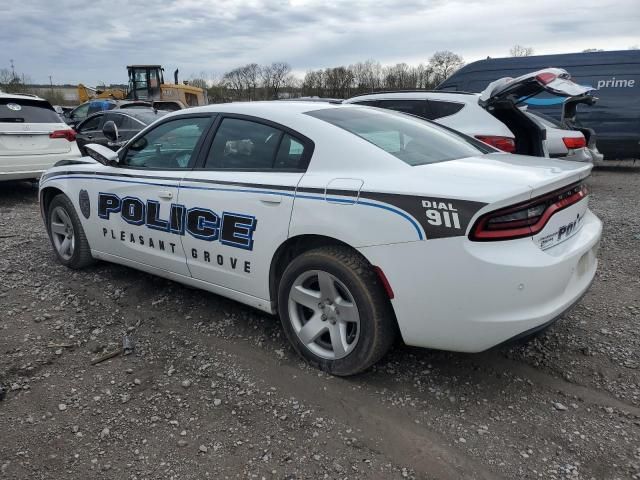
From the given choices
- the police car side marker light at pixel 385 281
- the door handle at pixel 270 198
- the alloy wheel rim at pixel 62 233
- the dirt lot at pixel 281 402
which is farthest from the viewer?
the alloy wheel rim at pixel 62 233

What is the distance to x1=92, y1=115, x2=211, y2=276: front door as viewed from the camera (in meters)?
3.56

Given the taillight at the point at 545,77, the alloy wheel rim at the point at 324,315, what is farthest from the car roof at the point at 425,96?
the alloy wheel rim at the point at 324,315

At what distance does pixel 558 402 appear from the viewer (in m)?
2.65

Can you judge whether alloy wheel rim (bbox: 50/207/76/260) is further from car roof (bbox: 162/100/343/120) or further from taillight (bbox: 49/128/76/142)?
taillight (bbox: 49/128/76/142)

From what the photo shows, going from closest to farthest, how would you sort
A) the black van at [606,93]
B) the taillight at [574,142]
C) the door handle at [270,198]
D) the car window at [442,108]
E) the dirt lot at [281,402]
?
the dirt lot at [281,402]
the door handle at [270,198]
the car window at [442,108]
the taillight at [574,142]
the black van at [606,93]

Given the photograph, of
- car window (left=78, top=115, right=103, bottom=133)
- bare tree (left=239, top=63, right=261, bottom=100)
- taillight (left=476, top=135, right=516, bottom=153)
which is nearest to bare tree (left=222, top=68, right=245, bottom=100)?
bare tree (left=239, top=63, right=261, bottom=100)

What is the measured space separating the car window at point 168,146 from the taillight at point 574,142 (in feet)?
18.6

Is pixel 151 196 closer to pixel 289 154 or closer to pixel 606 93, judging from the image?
pixel 289 154

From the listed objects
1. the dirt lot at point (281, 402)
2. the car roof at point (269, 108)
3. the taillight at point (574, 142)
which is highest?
the car roof at point (269, 108)

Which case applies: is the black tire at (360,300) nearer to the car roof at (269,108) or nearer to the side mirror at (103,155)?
the car roof at (269,108)

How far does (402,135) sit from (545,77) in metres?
1.92

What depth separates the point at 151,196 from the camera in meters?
3.68

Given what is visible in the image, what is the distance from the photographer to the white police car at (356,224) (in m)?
2.36

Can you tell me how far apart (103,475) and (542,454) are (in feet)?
6.45
